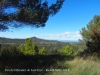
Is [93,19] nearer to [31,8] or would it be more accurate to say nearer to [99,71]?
[31,8]

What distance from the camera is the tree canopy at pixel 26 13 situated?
948 cm

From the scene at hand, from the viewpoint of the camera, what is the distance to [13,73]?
7520mm

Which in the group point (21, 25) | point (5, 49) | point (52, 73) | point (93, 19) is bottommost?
point (52, 73)

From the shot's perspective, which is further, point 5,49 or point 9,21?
point 5,49

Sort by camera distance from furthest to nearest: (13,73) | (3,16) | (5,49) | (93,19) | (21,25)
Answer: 1. (93,19)
2. (5,49)
3. (21,25)
4. (3,16)
5. (13,73)

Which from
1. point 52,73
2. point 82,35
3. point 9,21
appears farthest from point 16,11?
point 82,35

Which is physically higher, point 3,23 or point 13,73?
point 3,23

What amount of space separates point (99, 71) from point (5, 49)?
875 centimetres

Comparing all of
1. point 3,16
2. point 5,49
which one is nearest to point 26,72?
point 3,16

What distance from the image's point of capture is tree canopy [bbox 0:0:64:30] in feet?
31.1

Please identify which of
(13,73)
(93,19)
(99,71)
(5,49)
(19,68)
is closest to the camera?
(99,71)

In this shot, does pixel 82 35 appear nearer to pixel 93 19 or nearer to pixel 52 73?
pixel 93 19

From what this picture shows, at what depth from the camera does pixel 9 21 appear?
9.84 m

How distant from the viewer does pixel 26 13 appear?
374 inches
